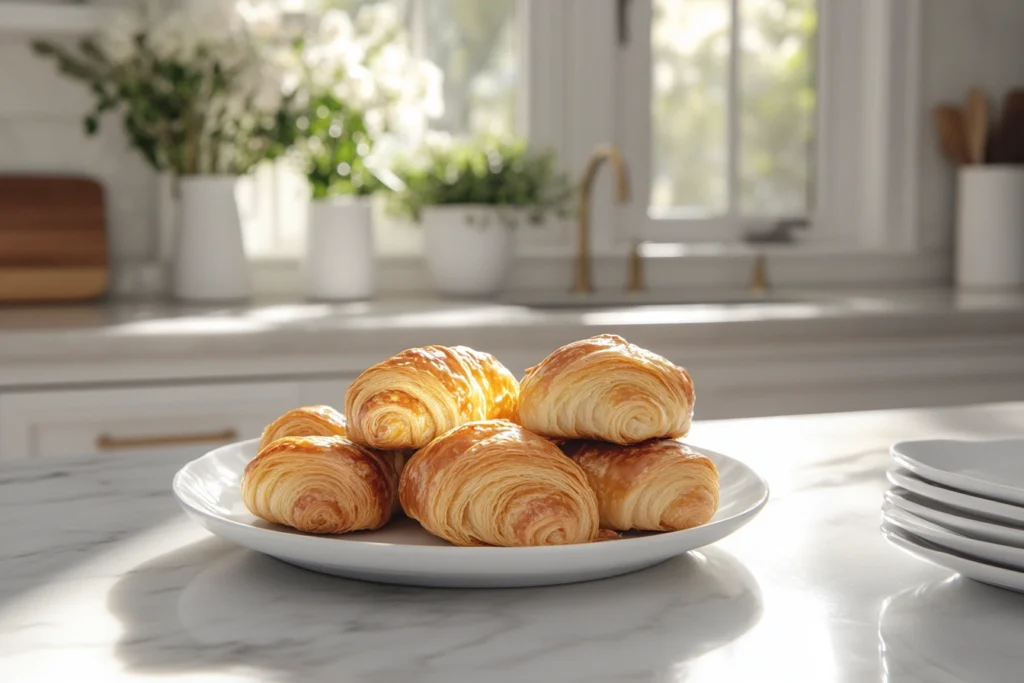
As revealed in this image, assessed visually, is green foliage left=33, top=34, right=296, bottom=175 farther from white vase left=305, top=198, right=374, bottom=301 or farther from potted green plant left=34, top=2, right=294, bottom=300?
white vase left=305, top=198, right=374, bottom=301

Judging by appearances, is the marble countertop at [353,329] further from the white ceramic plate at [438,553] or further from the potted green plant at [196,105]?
the white ceramic plate at [438,553]

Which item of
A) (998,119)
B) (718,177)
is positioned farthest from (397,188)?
(998,119)

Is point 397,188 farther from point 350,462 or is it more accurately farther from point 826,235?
point 350,462

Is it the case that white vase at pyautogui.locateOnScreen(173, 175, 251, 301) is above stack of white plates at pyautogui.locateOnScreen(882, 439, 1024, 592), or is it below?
above

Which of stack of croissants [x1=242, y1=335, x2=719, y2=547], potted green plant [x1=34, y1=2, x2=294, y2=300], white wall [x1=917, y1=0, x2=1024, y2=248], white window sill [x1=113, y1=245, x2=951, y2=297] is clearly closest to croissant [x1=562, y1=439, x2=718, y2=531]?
stack of croissants [x1=242, y1=335, x2=719, y2=547]

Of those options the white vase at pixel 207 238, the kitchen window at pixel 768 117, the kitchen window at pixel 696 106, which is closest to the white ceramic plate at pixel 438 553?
the white vase at pixel 207 238

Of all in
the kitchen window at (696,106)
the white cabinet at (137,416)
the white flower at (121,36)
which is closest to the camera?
the white cabinet at (137,416)
